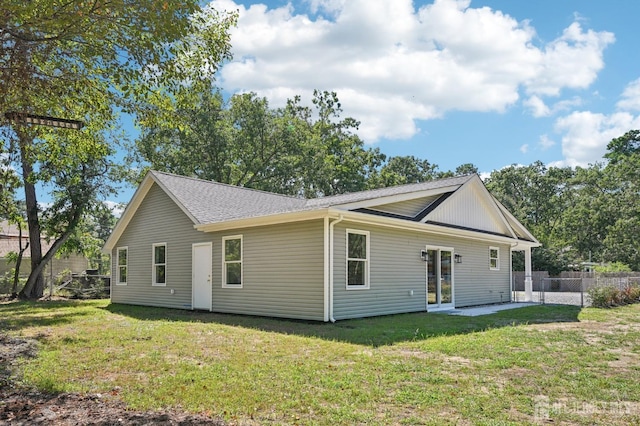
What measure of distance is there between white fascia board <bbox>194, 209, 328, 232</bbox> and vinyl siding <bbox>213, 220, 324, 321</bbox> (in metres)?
Answer: 0.25

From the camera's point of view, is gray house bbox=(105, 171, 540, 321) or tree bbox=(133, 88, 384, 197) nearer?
gray house bbox=(105, 171, 540, 321)

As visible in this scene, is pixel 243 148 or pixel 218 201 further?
pixel 243 148

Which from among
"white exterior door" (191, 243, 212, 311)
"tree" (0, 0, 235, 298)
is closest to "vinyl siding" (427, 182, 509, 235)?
"white exterior door" (191, 243, 212, 311)

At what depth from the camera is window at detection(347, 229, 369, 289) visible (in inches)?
450

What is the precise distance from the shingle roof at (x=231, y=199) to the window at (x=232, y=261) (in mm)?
666

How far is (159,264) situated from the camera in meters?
15.6

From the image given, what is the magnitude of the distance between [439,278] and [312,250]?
5.35 metres

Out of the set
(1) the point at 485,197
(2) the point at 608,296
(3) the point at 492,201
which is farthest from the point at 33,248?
(2) the point at 608,296

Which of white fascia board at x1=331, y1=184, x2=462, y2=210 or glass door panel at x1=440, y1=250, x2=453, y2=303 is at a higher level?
white fascia board at x1=331, y1=184, x2=462, y2=210

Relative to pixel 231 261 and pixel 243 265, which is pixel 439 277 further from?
pixel 231 261

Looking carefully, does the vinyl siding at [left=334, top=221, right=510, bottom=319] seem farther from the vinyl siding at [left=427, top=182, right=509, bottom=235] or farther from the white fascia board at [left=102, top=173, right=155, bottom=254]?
the white fascia board at [left=102, top=173, right=155, bottom=254]

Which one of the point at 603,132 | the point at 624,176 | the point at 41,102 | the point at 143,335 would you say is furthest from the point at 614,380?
the point at 603,132

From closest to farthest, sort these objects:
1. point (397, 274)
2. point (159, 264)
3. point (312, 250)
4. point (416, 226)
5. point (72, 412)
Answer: point (72, 412) < point (312, 250) < point (397, 274) < point (416, 226) < point (159, 264)

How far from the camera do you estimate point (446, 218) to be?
14.8 meters
